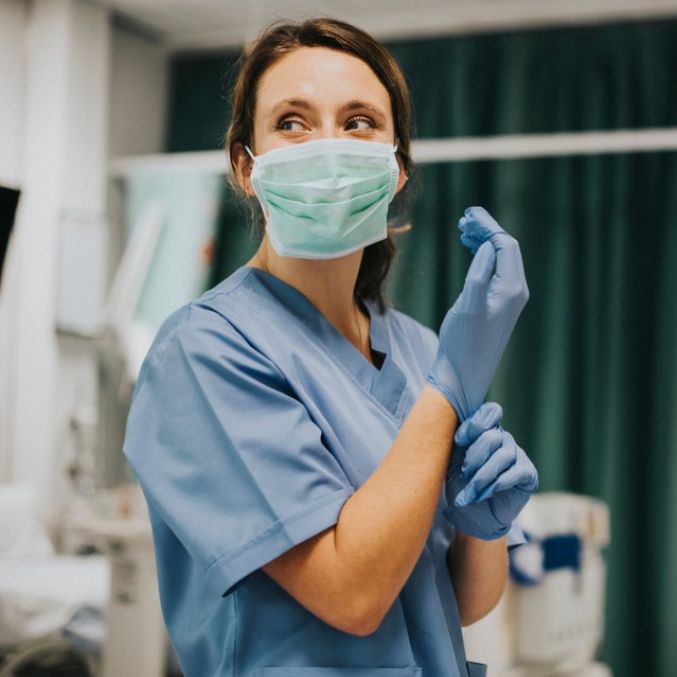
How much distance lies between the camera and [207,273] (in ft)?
11.2

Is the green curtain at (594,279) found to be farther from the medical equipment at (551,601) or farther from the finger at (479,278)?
the finger at (479,278)

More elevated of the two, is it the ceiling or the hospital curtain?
the ceiling

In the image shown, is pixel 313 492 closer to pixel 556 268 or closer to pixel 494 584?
pixel 494 584

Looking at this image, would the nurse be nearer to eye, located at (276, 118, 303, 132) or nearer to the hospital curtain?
eye, located at (276, 118, 303, 132)

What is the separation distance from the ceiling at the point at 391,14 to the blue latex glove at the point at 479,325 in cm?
244

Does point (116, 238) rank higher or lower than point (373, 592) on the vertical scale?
higher

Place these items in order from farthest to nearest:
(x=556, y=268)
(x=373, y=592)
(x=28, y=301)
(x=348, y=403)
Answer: (x=28, y=301)
(x=556, y=268)
(x=348, y=403)
(x=373, y=592)

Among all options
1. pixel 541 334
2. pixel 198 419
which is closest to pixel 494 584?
pixel 198 419

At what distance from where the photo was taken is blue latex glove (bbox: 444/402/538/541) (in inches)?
32.4

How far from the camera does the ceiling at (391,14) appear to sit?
3.19 metres

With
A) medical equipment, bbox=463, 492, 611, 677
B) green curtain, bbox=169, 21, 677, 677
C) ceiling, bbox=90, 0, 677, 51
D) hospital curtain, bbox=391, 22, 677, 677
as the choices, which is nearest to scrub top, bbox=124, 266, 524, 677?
medical equipment, bbox=463, 492, 611, 677

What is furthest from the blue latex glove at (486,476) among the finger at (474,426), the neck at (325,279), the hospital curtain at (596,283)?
the hospital curtain at (596,283)

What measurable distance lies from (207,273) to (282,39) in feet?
8.01

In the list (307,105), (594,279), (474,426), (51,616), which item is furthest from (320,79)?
(594,279)
